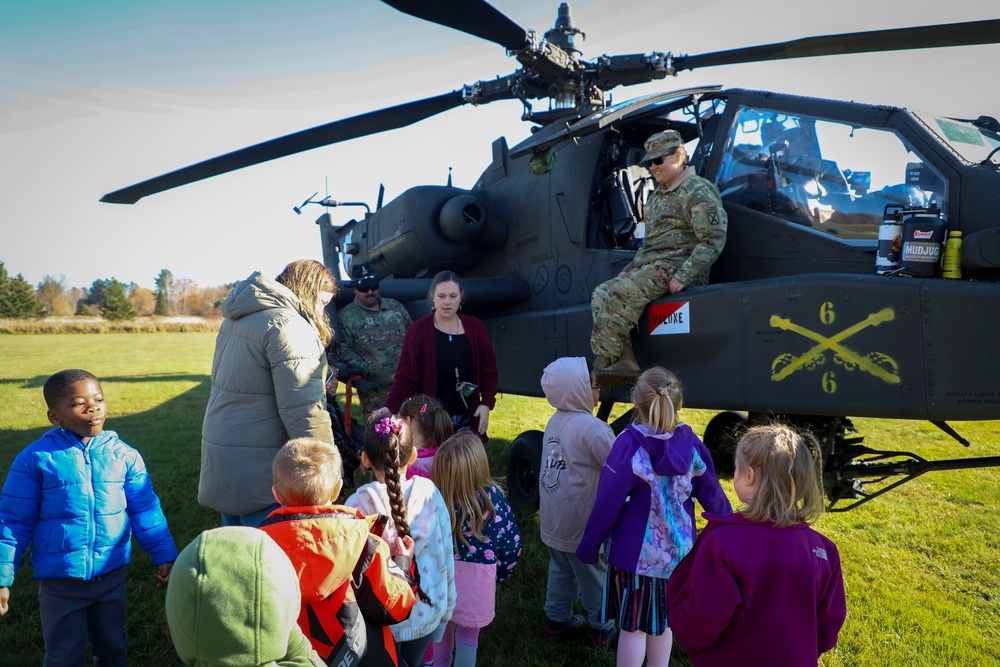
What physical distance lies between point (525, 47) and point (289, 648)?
17.4 feet

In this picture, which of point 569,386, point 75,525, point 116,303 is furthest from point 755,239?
point 116,303

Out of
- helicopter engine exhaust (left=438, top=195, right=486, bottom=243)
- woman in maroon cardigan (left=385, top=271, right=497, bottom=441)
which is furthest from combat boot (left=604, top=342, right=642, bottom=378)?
helicopter engine exhaust (left=438, top=195, right=486, bottom=243)

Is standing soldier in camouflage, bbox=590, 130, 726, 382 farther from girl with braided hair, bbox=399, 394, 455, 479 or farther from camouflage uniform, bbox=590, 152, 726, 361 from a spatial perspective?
girl with braided hair, bbox=399, 394, 455, 479

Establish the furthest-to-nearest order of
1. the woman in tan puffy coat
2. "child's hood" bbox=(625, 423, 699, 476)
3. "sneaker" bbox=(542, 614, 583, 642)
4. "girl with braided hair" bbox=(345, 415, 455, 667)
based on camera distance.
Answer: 1. "sneaker" bbox=(542, 614, 583, 642)
2. the woman in tan puffy coat
3. "child's hood" bbox=(625, 423, 699, 476)
4. "girl with braided hair" bbox=(345, 415, 455, 667)

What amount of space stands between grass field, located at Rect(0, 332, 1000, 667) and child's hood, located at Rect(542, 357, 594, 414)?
1.22m

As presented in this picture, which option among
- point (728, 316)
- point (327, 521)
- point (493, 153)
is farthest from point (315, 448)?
point (493, 153)

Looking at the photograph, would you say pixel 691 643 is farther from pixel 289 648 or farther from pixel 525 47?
pixel 525 47

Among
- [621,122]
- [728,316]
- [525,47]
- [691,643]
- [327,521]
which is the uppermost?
[525,47]

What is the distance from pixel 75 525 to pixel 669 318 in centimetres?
314

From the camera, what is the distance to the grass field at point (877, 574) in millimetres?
3297

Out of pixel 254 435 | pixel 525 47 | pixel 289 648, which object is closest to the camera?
pixel 289 648

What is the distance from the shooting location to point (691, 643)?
2020 mm

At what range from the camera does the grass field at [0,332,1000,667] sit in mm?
3297

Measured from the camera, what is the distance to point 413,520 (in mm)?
2473
